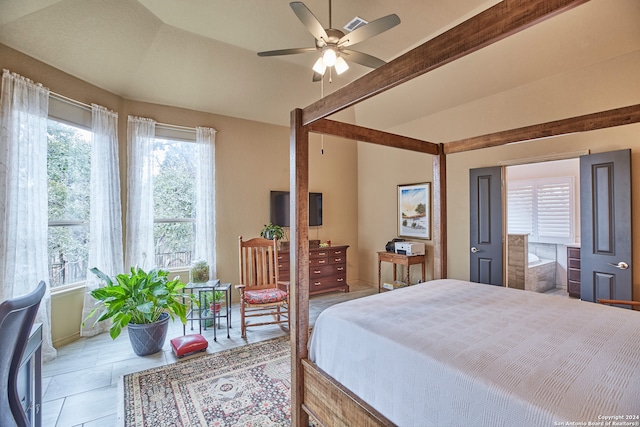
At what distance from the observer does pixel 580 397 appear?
0.91 metres

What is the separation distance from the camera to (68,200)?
3.29m

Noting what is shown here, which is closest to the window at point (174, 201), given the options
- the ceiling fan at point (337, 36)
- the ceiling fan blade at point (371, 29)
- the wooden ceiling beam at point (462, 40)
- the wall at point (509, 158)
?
the ceiling fan at point (337, 36)

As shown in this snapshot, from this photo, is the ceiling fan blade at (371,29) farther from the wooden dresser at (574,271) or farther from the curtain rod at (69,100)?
the wooden dresser at (574,271)

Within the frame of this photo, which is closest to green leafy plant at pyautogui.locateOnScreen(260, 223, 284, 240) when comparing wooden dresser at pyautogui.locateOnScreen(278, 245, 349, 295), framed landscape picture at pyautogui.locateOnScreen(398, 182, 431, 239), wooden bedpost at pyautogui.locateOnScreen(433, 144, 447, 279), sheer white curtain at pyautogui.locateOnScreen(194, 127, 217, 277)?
wooden dresser at pyautogui.locateOnScreen(278, 245, 349, 295)

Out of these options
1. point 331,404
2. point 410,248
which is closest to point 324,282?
point 410,248

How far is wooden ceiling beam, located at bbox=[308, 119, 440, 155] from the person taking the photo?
1898mm

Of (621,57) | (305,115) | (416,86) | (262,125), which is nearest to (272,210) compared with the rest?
(262,125)

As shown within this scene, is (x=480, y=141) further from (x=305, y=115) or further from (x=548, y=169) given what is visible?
(x=548, y=169)

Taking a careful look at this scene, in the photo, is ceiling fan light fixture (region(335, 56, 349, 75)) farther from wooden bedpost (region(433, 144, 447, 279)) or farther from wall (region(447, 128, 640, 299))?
wall (region(447, 128, 640, 299))

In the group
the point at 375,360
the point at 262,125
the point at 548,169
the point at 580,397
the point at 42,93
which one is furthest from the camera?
the point at 548,169

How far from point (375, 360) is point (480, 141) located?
84.2 inches

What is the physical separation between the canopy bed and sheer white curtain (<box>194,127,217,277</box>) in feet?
9.11

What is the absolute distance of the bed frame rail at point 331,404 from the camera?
4.39 ft

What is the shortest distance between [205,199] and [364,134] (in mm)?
2891
